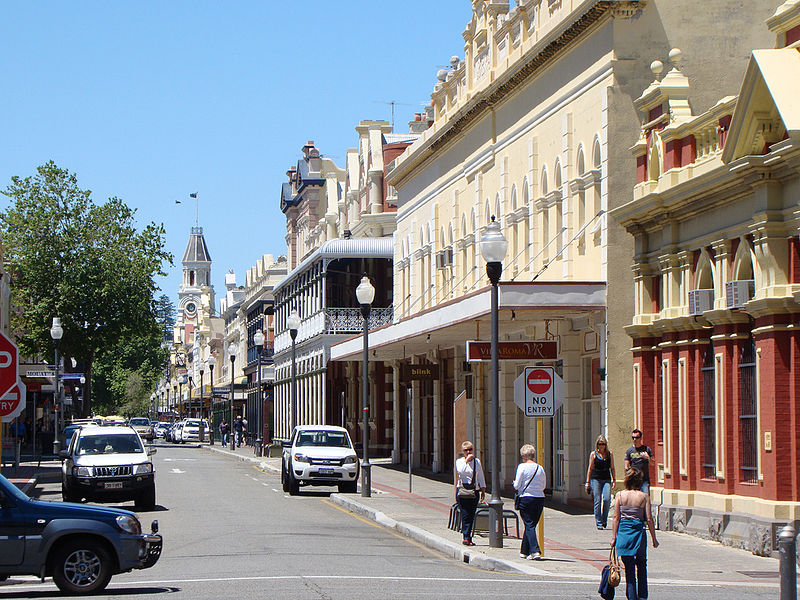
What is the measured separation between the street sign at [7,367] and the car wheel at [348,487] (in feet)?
51.5

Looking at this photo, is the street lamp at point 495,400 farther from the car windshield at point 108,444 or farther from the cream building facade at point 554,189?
the car windshield at point 108,444

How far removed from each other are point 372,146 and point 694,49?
35.0 m

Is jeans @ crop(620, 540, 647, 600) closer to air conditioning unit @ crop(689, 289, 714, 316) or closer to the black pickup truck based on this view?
the black pickup truck

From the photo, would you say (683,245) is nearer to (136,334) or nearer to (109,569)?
(109,569)

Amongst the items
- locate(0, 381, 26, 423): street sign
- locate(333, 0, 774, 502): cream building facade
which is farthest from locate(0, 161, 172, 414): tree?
locate(0, 381, 26, 423): street sign

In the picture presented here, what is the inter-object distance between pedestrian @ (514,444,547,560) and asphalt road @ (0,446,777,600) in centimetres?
92

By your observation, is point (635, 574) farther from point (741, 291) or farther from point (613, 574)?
point (741, 291)

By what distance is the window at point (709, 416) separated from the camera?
74.9ft

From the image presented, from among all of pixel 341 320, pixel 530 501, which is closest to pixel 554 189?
pixel 530 501

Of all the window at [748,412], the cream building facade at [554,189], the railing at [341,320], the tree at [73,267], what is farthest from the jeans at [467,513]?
the tree at [73,267]

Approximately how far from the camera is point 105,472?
1107 inches

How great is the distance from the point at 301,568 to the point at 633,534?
515 centimetres

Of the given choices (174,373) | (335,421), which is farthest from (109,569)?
(174,373)

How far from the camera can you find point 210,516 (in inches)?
1060
